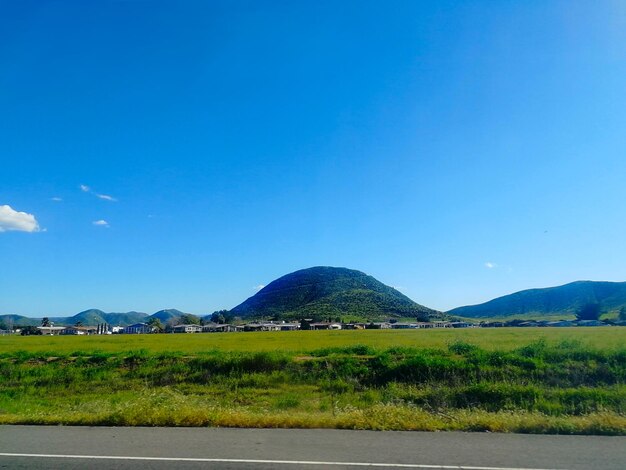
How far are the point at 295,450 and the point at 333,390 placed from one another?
43.0 ft

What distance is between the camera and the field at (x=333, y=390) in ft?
32.9

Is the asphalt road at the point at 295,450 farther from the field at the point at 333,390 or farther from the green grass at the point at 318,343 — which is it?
the green grass at the point at 318,343

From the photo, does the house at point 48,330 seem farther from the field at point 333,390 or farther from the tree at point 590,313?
the tree at point 590,313

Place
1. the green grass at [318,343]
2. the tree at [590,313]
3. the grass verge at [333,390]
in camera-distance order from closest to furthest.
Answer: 1. the grass verge at [333,390]
2. the green grass at [318,343]
3. the tree at [590,313]

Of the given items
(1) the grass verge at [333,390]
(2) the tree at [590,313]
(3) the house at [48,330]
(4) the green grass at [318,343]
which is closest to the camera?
(1) the grass verge at [333,390]

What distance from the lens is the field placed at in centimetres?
1004

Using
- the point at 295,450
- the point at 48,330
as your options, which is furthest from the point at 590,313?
the point at 48,330

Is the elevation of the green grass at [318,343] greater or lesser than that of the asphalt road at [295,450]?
lesser

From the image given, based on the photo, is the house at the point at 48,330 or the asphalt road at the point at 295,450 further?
the house at the point at 48,330

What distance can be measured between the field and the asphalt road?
75cm

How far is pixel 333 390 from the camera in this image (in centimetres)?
2027

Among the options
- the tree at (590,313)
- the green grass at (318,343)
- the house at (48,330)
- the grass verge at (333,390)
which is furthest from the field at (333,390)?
the house at (48,330)

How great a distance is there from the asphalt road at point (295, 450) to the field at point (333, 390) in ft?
2.47

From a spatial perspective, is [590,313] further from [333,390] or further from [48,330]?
[48,330]
